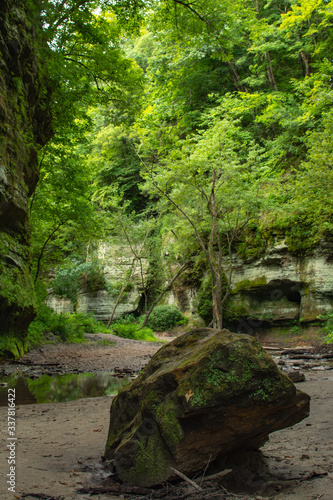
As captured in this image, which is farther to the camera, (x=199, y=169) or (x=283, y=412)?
(x=199, y=169)

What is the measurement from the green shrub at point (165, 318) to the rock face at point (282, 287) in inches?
255

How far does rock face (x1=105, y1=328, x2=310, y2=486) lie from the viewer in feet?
9.18

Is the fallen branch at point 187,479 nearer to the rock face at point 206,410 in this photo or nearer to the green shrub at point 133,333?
the rock face at point 206,410

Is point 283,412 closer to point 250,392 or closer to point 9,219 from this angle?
point 250,392

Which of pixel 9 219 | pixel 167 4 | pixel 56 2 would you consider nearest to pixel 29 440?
pixel 9 219

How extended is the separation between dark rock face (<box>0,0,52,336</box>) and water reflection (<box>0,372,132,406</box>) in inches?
74.6

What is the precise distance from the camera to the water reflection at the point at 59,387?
6.19 meters

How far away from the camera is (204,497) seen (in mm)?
2467

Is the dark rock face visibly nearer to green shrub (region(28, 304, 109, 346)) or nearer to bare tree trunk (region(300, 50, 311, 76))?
green shrub (region(28, 304, 109, 346))

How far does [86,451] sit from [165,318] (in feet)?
70.6

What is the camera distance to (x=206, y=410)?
278cm

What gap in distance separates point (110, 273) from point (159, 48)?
16.5m

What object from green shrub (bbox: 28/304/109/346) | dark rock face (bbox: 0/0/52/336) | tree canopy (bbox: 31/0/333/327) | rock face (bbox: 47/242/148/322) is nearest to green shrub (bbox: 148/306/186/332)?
rock face (bbox: 47/242/148/322)

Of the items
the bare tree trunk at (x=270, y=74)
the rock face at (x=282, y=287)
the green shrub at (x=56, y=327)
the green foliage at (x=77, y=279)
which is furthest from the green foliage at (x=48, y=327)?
the bare tree trunk at (x=270, y=74)
